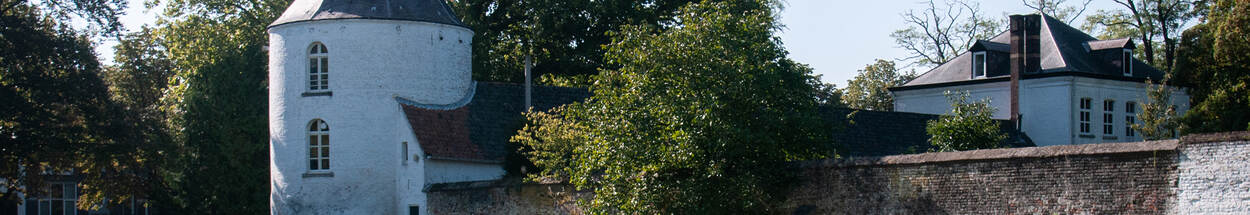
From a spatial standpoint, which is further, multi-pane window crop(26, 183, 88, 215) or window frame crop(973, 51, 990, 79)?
multi-pane window crop(26, 183, 88, 215)

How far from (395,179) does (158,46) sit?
59.4 feet

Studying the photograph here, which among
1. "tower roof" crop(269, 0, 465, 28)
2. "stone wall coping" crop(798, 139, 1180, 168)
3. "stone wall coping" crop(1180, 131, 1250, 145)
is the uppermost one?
"tower roof" crop(269, 0, 465, 28)

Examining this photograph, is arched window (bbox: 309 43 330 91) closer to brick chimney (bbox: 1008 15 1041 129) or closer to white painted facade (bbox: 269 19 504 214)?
white painted facade (bbox: 269 19 504 214)

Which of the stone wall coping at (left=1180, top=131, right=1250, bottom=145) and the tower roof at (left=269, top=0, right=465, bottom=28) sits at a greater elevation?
the tower roof at (left=269, top=0, right=465, bottom=28)

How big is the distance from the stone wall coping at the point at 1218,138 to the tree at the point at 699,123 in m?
5.87

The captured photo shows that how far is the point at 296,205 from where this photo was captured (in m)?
29.8

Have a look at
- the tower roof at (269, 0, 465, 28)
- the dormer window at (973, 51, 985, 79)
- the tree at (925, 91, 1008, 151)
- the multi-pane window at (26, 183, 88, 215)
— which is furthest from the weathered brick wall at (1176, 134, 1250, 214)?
the multi-pane window at (26, 183, 88, 215)

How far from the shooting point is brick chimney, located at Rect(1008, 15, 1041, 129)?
121ft

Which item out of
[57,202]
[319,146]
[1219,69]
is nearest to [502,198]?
[319,146]

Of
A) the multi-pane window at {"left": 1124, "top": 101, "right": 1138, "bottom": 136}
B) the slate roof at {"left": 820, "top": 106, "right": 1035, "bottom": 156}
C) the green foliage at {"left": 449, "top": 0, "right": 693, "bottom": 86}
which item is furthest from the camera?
the multi-pane window at {"left": 1124, "top": 101, "right": 1138, "bottom": 136}

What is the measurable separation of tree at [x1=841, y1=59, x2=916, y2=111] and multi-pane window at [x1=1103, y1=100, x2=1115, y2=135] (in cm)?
1576

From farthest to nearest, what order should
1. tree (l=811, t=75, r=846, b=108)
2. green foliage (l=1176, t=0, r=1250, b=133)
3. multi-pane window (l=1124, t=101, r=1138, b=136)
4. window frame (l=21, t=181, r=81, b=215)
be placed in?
tree (l=811, t=75, r=846, b=108)
window frame (l=21, t=181, r=81, b=215)
multi-pane window (l=1124, t=101, r=1138, b=136)
green foliage (l=1176, t=0, r=1250, b=133)

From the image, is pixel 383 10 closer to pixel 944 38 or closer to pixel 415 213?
pixel 415 213

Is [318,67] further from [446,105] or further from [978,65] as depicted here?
[978,65]
